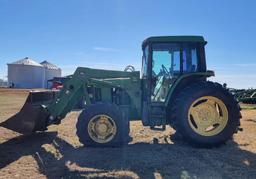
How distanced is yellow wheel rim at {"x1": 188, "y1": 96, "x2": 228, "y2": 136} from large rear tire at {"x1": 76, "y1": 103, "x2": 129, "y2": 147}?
5.72 ft

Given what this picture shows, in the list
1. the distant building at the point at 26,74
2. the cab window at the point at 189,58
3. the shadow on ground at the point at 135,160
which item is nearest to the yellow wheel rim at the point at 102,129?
the shadow on ground at the point at 135,160

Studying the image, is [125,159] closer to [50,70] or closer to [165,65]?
[165,65]

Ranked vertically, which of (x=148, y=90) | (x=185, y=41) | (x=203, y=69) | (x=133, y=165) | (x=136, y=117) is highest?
(x=185, y=41)

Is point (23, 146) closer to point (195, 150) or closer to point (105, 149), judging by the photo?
point (105, 149)

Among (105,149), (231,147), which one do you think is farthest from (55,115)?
(231,147)

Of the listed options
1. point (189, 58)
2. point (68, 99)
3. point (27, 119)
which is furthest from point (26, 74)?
point (189, 58)

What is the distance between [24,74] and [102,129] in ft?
212

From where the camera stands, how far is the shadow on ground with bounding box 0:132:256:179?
586 cm

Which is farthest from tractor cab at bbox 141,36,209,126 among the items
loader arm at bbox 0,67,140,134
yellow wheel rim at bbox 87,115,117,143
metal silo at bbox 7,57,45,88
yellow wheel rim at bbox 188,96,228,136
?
metal silo at bbox 7,57,45,88

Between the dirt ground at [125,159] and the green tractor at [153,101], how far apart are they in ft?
1.32

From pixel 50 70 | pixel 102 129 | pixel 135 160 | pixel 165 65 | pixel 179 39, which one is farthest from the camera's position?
pixel 50 70

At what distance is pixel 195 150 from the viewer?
7.59 m

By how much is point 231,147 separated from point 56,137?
4709 mm

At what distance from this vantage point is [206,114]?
7.92 meters
